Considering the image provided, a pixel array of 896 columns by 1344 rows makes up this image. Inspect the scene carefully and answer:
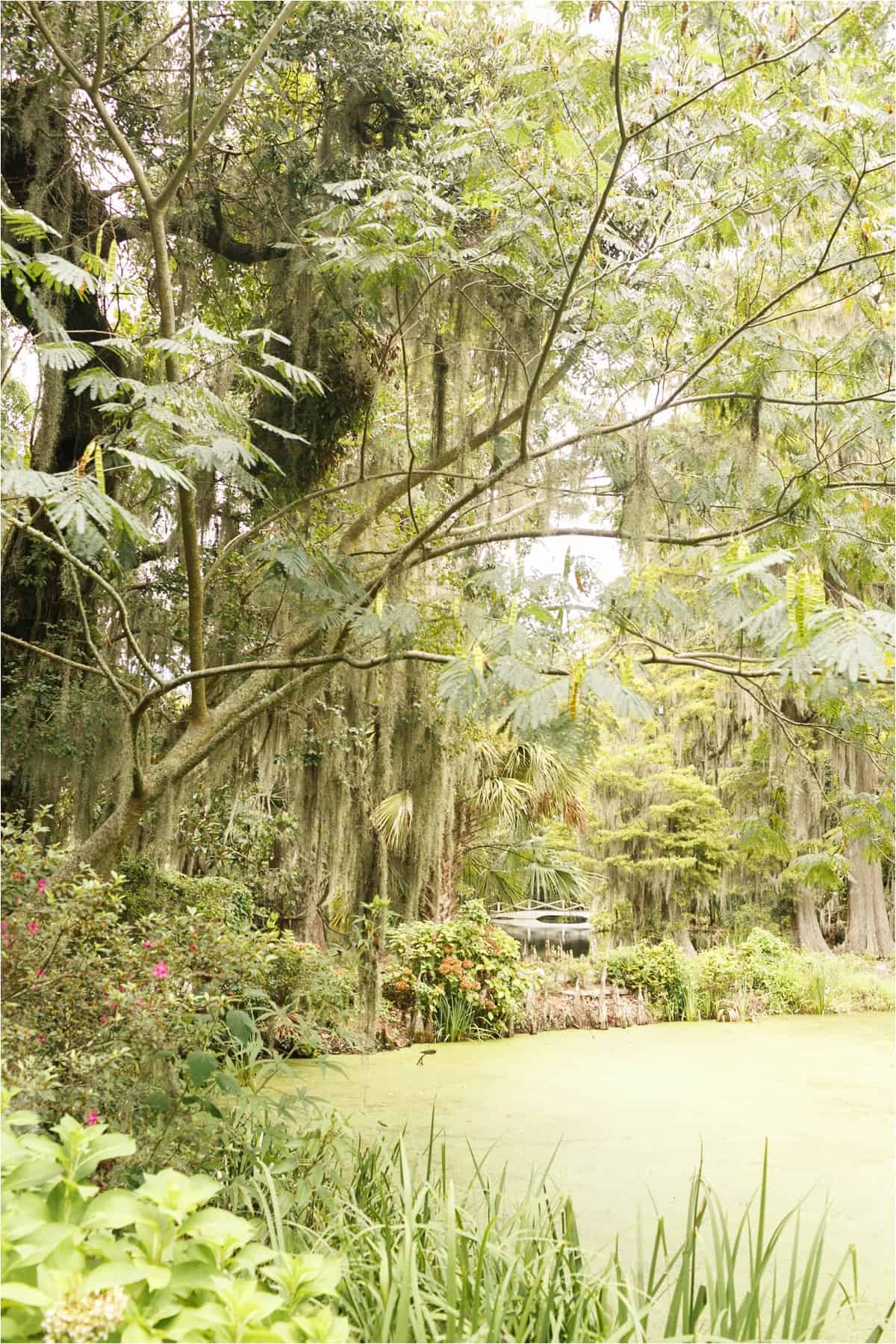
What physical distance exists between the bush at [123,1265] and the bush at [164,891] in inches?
78.7

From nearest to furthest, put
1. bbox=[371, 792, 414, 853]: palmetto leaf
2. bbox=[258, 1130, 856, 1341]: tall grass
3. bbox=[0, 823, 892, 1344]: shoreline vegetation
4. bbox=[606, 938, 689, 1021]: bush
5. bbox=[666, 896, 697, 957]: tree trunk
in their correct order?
bbox=[0, 823, 892, 1344]: shoreline vegetation, bbox=[258, 1130, 856, 1341]: tall grass, bbox=[371, 792, 414, 853]: palmetto leaf, bbox=[606, 938, 689, 1021]: bush, bbox=[666, 896, 697, 957]: tree trunk

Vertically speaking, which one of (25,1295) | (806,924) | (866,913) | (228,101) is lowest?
(806,924)

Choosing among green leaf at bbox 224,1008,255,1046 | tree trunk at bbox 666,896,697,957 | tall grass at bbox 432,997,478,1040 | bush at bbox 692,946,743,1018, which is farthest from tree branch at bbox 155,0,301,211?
tree trunk at bbox 666,896,697,957

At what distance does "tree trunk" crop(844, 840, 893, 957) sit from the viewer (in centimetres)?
1017

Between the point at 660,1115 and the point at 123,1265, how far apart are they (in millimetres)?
4008

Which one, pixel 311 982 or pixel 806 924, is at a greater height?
pixel 311 982

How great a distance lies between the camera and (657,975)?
25.6 ft

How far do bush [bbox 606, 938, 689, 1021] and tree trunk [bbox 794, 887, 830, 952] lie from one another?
321 cm

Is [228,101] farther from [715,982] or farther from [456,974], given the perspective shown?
[715,982]

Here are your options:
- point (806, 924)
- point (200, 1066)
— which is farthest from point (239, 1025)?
point (806, 924)

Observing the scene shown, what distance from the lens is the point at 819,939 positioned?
10.5 metres

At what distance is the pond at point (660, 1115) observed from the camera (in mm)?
3170

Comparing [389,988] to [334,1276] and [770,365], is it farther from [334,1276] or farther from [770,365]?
[334,1276]

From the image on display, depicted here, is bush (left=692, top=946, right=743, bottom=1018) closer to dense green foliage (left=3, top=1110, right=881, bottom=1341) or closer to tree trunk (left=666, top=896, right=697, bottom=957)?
tree trunk (left=666, top=896, right=697, bottom=957)
